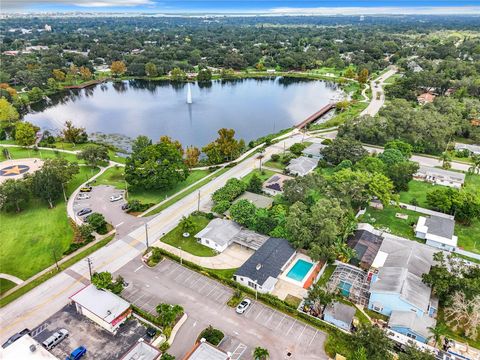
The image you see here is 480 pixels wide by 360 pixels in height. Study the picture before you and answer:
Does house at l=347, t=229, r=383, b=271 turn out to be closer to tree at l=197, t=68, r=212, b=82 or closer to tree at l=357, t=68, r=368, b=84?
tree at l=357, t=68, r=368, b=84

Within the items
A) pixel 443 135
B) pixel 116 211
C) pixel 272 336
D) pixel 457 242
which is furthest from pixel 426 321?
pixel 443 135

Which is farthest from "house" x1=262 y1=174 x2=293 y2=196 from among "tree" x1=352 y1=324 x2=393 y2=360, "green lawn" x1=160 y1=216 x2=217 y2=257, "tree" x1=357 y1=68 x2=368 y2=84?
"tree" x1=357 y1=68 x2=368 y2=84

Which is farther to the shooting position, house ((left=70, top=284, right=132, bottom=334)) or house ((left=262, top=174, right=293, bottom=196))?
house ((left=262, top=174, right=293, bottom=196))

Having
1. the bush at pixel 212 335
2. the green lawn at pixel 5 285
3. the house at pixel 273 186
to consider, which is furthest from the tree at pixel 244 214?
the green lawn at pixel 5 285

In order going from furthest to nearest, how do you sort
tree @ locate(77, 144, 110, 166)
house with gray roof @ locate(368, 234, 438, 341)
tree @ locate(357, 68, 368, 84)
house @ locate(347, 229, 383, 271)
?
tree @ locate(357, 68, 368, 84), tree @ locate(77, 144, 110, 166), house @ locate(347, 229, 383, 271), house with gray roof @ locate(368, 234, 438, 341)

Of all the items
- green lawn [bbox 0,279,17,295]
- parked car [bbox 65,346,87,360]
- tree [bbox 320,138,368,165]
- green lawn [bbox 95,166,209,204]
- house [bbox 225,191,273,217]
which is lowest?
green lawn [bbox 0,279,17,295]

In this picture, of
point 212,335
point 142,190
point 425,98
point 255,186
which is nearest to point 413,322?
point 212,335
